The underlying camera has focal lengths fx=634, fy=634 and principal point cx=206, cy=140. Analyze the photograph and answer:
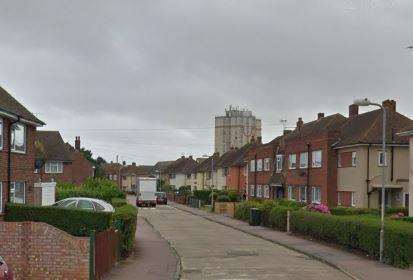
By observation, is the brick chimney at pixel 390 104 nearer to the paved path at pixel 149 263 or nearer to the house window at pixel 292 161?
the house window at pixel 292 161

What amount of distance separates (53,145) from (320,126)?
29159 mm

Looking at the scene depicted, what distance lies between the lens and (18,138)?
93.4ft

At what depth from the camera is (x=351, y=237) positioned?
24750mm

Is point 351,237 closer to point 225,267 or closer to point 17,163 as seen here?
point 225,267

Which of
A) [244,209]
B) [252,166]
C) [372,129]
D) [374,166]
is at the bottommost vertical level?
[244,209]

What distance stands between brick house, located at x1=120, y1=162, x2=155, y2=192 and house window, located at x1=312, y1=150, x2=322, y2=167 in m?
105

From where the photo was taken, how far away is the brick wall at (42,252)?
15.1 m

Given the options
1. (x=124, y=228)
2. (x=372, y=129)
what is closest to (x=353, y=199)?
(x=372, y=129)

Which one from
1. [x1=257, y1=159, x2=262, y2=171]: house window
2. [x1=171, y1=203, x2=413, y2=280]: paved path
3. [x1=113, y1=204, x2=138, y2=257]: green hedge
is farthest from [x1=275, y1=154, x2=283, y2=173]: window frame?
[x1=113, y1=204, x2=138, y2=257]: green hedge

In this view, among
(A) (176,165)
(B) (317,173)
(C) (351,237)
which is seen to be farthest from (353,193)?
(A) (176,165)

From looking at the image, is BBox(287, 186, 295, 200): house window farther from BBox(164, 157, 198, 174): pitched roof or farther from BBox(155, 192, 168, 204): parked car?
BBox(164, 157, 198, 174): pitched roof

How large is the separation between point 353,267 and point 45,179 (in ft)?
156

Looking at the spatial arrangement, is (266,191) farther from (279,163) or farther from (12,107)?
(12,107)

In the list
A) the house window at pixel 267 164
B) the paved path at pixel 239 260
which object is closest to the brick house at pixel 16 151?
the paved path at pixel 239 260
